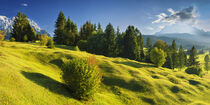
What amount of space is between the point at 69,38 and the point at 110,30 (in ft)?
103

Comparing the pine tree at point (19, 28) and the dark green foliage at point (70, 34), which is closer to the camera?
the pine tree at point (19, 28)

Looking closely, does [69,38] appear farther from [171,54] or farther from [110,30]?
[171,54]

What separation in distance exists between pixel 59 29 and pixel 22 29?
22584 mm

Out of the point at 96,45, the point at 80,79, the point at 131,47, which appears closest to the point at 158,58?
the point at 131,47

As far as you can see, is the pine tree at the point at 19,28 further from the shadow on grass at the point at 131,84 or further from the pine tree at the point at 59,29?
the shadow on grass at the point at 131,84

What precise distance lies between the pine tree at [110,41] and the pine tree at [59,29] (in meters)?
33.8

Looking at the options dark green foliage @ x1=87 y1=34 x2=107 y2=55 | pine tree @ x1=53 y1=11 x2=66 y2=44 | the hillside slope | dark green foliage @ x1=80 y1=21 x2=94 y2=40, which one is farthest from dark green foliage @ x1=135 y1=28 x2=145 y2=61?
pine tree @ x1=53 y1=11 x2=66 y2=44

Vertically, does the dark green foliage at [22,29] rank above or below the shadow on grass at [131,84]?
above

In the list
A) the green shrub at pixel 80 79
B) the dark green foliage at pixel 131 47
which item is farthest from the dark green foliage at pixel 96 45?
the green shrub at pixel 80 79

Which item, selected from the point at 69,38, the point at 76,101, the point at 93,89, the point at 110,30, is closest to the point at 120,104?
the point at 93,89

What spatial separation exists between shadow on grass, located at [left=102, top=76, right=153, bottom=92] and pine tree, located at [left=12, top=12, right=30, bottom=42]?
6720 centimetres

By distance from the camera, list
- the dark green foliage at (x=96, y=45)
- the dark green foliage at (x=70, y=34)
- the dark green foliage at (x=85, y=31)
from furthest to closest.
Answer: the dark green foliage at (x=85, y=31) → the dark green foliage at (x=70, y=34) → the dark green foliage at (x=96, y=45)

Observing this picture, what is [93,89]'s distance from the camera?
65.1 feet

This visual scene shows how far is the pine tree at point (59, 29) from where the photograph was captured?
83.9 m
